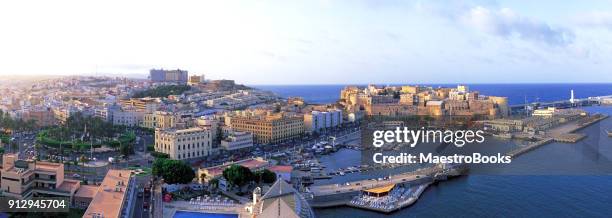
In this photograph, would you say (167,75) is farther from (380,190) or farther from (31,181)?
(31,181)

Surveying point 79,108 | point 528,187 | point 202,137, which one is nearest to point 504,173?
point 528,187

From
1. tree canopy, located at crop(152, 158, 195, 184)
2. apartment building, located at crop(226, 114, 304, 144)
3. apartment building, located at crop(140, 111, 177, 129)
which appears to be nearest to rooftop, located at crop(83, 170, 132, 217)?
tree canopy, located at crop(152, 158, 195, 184)

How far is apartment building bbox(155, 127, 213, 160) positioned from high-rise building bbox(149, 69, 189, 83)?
2084 centimetres

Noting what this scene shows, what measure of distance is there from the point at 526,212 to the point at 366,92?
14929 millimetres

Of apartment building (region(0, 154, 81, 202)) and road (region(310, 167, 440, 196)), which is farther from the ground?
apartment building (region(0, 154, 81, 202))

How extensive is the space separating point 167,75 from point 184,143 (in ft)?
71.1

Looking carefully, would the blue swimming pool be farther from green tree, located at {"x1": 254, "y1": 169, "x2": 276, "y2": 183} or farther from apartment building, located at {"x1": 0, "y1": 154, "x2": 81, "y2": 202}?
green tree, located at {"x1": 254, "y1": 169, "x2": 276, "y2": 183}

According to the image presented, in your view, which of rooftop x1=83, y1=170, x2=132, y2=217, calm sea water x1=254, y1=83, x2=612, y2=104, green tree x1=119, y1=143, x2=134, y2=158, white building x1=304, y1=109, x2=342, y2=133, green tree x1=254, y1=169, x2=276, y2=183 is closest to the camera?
rooftop x1=83, y1=170, x2=132, y2=217

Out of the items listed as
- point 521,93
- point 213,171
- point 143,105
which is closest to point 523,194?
point 213,171

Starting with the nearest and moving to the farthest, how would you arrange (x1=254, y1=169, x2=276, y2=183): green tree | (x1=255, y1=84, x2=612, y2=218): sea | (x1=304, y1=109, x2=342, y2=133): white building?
(x1=255, y1=84, x2=612, y2=218): sea
(x1=254, y1=169, x2=276, y2=183): green tree
(x1=304, y1=109, x2=342, y2=133): white building

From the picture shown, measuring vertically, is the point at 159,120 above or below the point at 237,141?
above

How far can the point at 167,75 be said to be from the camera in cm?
3056

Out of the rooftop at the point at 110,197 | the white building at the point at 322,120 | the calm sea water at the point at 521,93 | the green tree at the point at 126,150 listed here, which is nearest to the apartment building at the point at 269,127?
the white building at the point at 322,120

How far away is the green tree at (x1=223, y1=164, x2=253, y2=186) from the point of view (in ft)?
23.0
